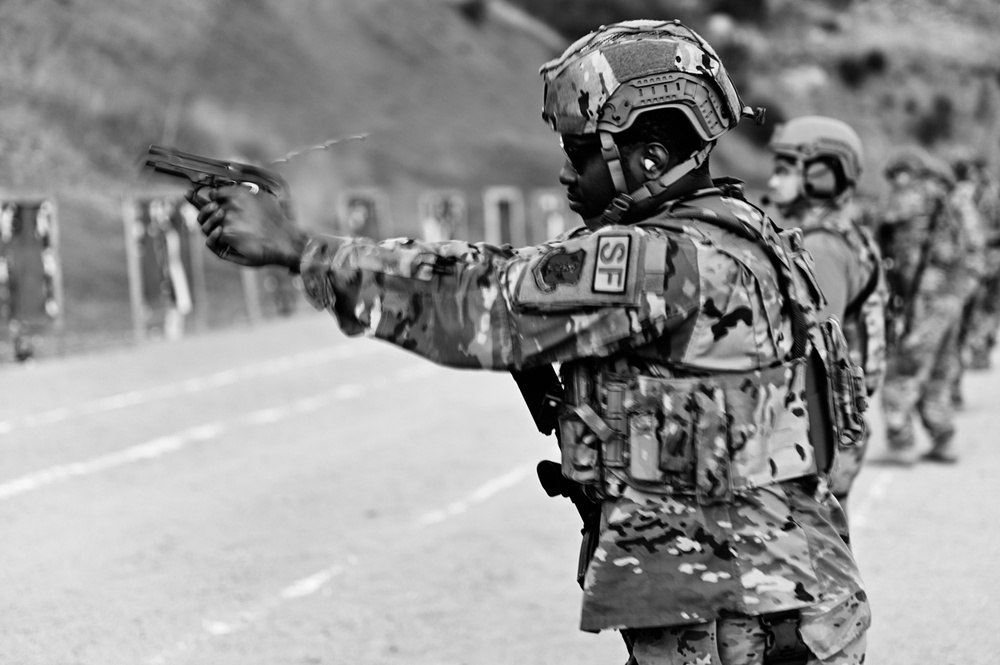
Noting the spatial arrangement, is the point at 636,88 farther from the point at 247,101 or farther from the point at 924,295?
the point at 247,101

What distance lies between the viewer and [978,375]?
1555 cm

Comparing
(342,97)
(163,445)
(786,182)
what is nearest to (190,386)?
(163,445)

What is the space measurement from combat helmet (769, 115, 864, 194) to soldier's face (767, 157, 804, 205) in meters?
0.04

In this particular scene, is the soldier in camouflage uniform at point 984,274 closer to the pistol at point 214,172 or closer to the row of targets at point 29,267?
the row of targets at point 29,267

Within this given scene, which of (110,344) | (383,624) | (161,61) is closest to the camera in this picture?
(383,624)

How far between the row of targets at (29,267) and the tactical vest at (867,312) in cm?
1146

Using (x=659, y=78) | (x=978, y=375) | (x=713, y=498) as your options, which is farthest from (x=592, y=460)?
(x=978, y=375)

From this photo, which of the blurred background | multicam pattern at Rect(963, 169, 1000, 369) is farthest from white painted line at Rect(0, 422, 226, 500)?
multicam pattern at Rect(963, 169, 1000, 369)

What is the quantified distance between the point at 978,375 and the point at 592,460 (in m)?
13.6

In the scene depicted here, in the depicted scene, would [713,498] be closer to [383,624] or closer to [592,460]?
[592,460]

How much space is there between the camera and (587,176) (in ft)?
9.85

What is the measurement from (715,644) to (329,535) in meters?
5.02

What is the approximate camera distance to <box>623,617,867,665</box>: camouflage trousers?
2.92 meters

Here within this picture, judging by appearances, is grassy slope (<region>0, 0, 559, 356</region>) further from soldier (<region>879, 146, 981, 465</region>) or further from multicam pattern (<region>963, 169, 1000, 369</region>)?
soldier (<region>879, 146, 981, 465</region>)
